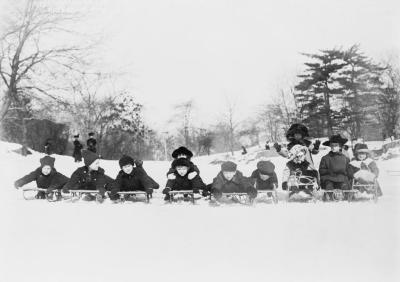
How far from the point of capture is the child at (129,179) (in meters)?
3.09

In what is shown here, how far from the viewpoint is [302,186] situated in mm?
3096

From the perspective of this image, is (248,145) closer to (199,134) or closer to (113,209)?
(199,134)

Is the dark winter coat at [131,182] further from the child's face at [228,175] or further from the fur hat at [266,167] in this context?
the fur hat at [266,167]

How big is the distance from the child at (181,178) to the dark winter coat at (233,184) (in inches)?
4.5

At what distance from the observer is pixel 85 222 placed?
9.98ft

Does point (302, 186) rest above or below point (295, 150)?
below

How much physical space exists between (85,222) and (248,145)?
132 centimetres

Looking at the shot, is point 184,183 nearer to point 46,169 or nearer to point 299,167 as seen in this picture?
point 299,167

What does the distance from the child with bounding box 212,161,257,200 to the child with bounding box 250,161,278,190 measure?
3.0 inches

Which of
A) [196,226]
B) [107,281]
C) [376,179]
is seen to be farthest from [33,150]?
[376,179]

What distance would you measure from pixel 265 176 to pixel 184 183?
1.96 ft

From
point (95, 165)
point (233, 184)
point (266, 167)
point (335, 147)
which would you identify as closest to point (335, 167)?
point (335, 147)

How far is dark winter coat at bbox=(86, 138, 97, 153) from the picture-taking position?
309 cm

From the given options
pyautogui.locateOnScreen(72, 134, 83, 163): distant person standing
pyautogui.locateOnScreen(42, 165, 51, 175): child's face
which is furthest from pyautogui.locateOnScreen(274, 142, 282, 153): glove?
pyautogui.locateOnScreen(42, 165, 51, 175): child's face
